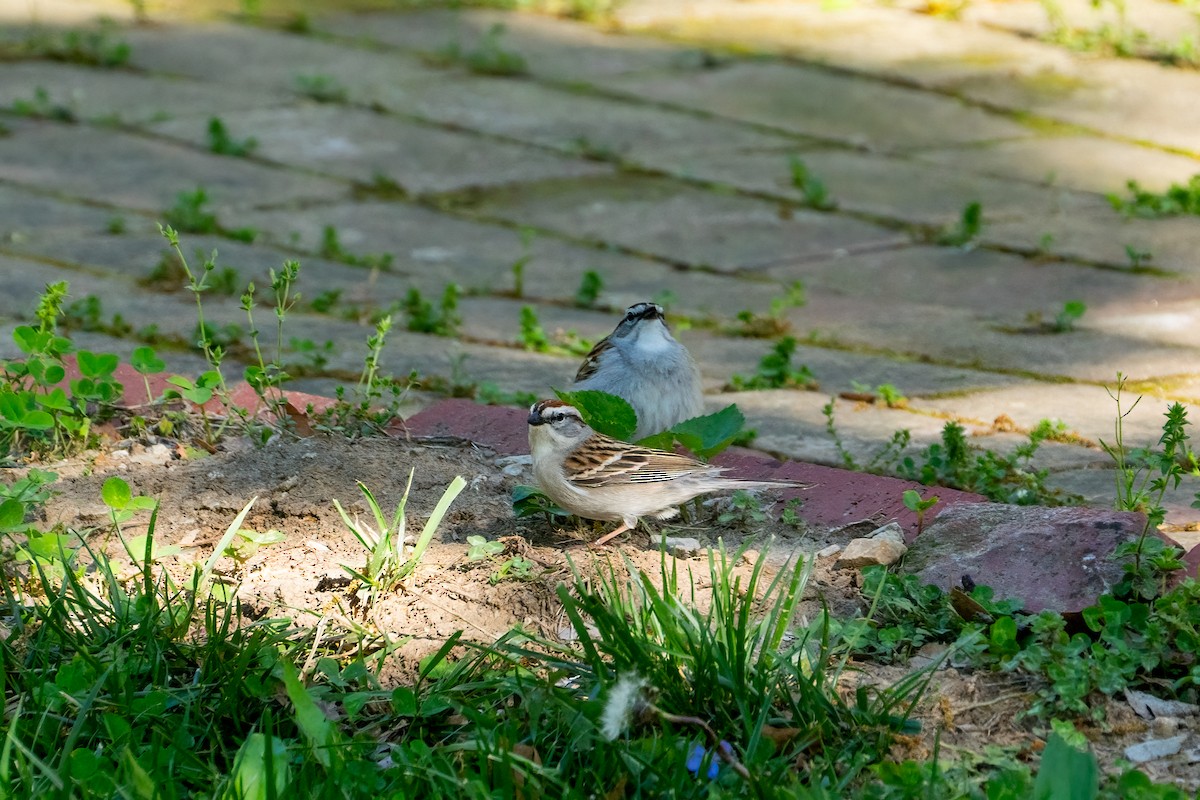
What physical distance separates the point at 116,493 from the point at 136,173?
4.40 metres

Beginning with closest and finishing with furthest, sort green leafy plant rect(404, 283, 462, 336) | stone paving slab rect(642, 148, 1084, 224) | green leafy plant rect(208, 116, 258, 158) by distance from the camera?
1. green leafy plant rect(404, 283, 462, 336)
2. stone paving slab rect(642, 148, 1084, 224)
3. green leafy plant rect(208, 116, 258, 158)

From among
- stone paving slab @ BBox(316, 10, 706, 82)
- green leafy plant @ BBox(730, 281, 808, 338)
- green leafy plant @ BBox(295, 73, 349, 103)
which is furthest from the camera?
stone paving slab @ BBox(316, 10, 706, 82)

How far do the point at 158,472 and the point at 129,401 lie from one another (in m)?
0.49

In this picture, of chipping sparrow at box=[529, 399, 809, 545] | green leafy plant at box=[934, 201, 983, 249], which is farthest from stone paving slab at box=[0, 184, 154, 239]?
chipping sparrow at box=[529, 399, 809, 545]

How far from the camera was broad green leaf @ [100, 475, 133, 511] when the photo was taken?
12.1 ft

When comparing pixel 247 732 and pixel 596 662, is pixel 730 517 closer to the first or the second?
pixel 596 662

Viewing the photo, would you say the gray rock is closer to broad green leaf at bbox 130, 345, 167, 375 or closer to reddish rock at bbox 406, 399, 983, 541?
reddish rock at bbox 406, 399, 983, 541

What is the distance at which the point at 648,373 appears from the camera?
15.0ft

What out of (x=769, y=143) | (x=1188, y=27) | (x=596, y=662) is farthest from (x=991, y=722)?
(x=1188, y=27)

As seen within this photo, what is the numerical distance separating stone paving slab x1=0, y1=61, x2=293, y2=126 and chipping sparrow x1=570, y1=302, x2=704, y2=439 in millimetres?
4461

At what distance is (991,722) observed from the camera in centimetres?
301

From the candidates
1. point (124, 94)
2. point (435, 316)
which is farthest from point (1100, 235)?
point (124, 94)

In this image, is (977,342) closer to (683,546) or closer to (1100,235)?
(1100,235)

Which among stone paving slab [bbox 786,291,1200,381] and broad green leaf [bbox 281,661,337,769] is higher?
stone paving slab [bbox 786,291,1200,381]
